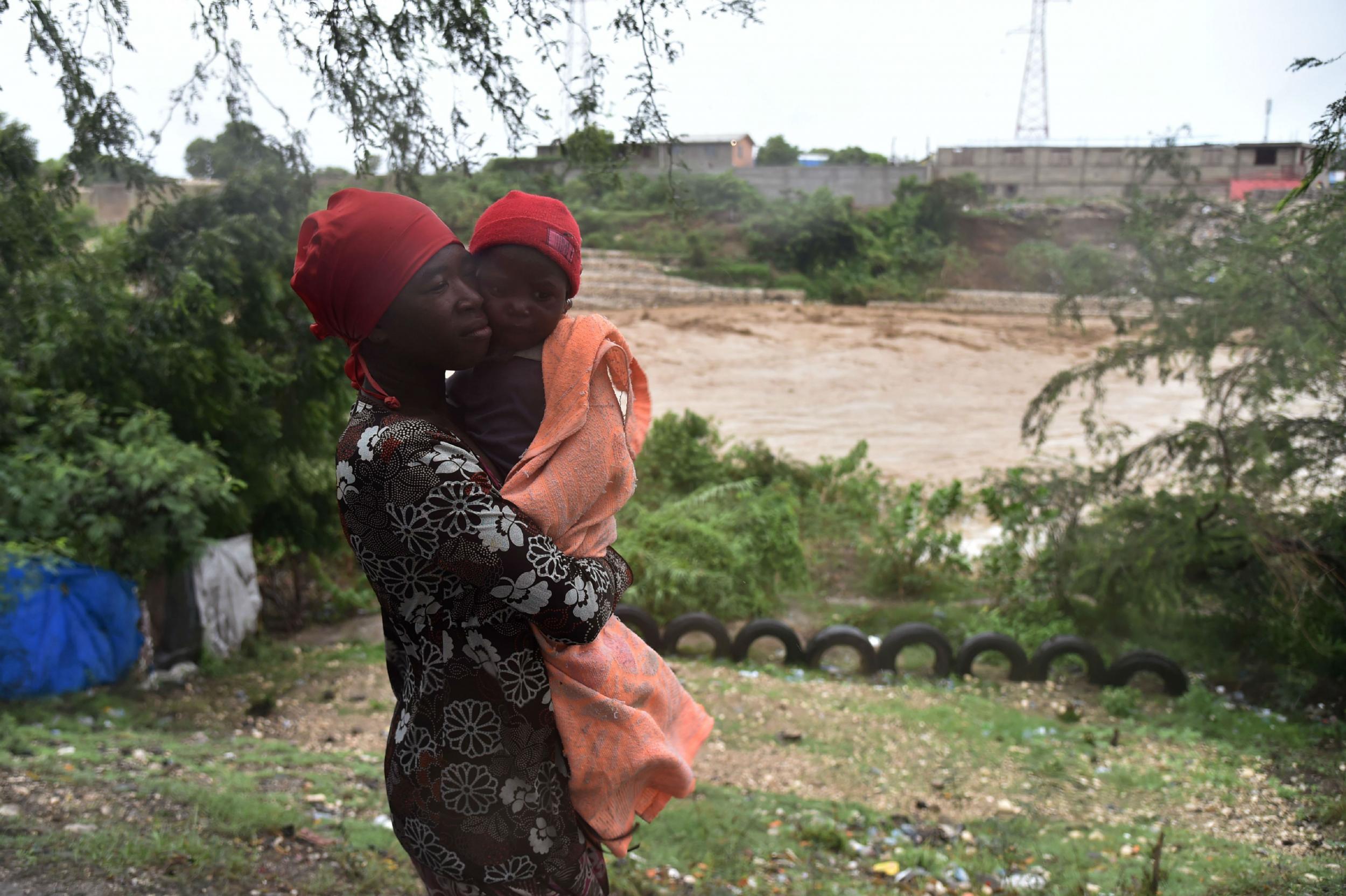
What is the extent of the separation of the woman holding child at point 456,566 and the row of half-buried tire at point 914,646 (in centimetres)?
553

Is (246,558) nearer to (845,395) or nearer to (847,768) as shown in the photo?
(847,768)

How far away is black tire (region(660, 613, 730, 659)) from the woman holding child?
5801 mm

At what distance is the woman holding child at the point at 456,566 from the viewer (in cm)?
154

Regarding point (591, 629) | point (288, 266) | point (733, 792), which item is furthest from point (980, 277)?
point (591, 629)

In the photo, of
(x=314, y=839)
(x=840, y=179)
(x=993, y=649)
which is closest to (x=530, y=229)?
(x=314, y=839)

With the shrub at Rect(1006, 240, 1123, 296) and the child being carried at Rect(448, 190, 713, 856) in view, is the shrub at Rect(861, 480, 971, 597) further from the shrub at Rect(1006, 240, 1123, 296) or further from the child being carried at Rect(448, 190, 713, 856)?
the child being carried at Rect(448, 190, 713, 856)

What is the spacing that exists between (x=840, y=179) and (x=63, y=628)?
3214 centimetres

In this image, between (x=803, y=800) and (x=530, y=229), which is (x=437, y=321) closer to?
(x=530, y=229)

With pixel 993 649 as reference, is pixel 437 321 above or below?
above

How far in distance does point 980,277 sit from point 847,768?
2998 cm

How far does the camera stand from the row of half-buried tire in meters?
7.14

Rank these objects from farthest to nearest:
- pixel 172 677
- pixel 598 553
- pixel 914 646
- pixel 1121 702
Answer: pixel 914 646 → pixel 172 677 → pixel 1121 702 → pixel 598 553

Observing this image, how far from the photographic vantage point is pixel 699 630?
773cm

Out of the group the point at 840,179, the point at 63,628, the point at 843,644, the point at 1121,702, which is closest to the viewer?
the point at 63,628
